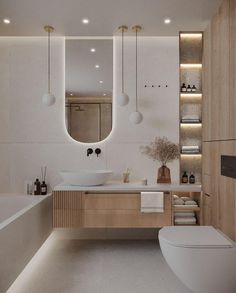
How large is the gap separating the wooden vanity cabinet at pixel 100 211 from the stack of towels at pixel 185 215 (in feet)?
0.59

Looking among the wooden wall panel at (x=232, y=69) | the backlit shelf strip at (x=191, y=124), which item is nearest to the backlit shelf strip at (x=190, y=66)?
the backlit shelf strip at (x=191, y=124)

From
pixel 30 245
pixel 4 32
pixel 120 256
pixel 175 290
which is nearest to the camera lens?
pixel 175 290

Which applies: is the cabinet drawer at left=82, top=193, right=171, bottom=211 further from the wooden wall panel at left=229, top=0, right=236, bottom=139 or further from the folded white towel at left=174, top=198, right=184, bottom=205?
the wooden wall panel at left=229, top=0, right=236, bottom=139

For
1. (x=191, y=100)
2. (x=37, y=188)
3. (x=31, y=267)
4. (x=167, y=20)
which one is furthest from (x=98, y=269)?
(x=167, y=20)

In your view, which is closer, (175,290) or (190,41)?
(175,290)

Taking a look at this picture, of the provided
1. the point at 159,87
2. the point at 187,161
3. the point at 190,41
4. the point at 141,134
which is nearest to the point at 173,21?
the point at 190,41

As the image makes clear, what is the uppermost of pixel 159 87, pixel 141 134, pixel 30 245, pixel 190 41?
pixel 190 41

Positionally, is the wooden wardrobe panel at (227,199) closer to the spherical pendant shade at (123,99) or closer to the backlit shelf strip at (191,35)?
the spherical pendant shade at (123,99)

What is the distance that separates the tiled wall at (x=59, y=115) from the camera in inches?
151

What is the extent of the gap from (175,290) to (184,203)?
1.10m

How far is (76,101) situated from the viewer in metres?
3.83

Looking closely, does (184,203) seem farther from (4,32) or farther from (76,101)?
(4,32)

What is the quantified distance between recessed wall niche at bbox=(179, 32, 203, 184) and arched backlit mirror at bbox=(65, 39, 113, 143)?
95cm

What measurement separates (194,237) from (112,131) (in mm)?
1876
